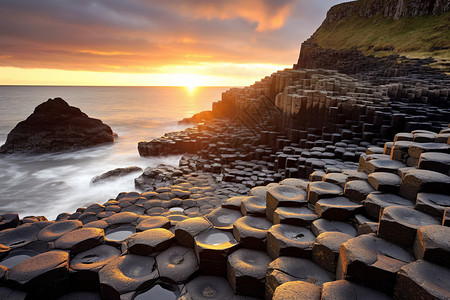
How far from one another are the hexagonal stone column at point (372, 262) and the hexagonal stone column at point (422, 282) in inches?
3.5

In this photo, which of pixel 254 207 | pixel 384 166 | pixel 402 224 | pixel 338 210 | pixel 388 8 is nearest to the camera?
pixel 402 224

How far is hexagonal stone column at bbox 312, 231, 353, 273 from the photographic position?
2843 millimetres

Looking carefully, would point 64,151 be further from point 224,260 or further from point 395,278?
point 395,278

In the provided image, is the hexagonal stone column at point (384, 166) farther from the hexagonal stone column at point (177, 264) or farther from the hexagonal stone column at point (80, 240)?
the hexagonal stone column at point (80, 240)

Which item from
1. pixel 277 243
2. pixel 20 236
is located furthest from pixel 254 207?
pixel 20 236

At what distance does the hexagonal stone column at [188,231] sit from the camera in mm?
3834

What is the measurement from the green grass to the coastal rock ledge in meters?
38.8

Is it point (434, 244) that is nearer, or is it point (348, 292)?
point (434, 244)

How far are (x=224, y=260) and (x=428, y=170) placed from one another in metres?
3.31

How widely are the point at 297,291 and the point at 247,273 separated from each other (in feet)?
2.62

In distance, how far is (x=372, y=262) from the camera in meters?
2.40

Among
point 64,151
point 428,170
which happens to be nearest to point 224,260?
point 428,170

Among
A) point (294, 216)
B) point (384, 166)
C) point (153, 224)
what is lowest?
point (153, 224)

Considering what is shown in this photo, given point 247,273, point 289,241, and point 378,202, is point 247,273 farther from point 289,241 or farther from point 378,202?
point 378,202
